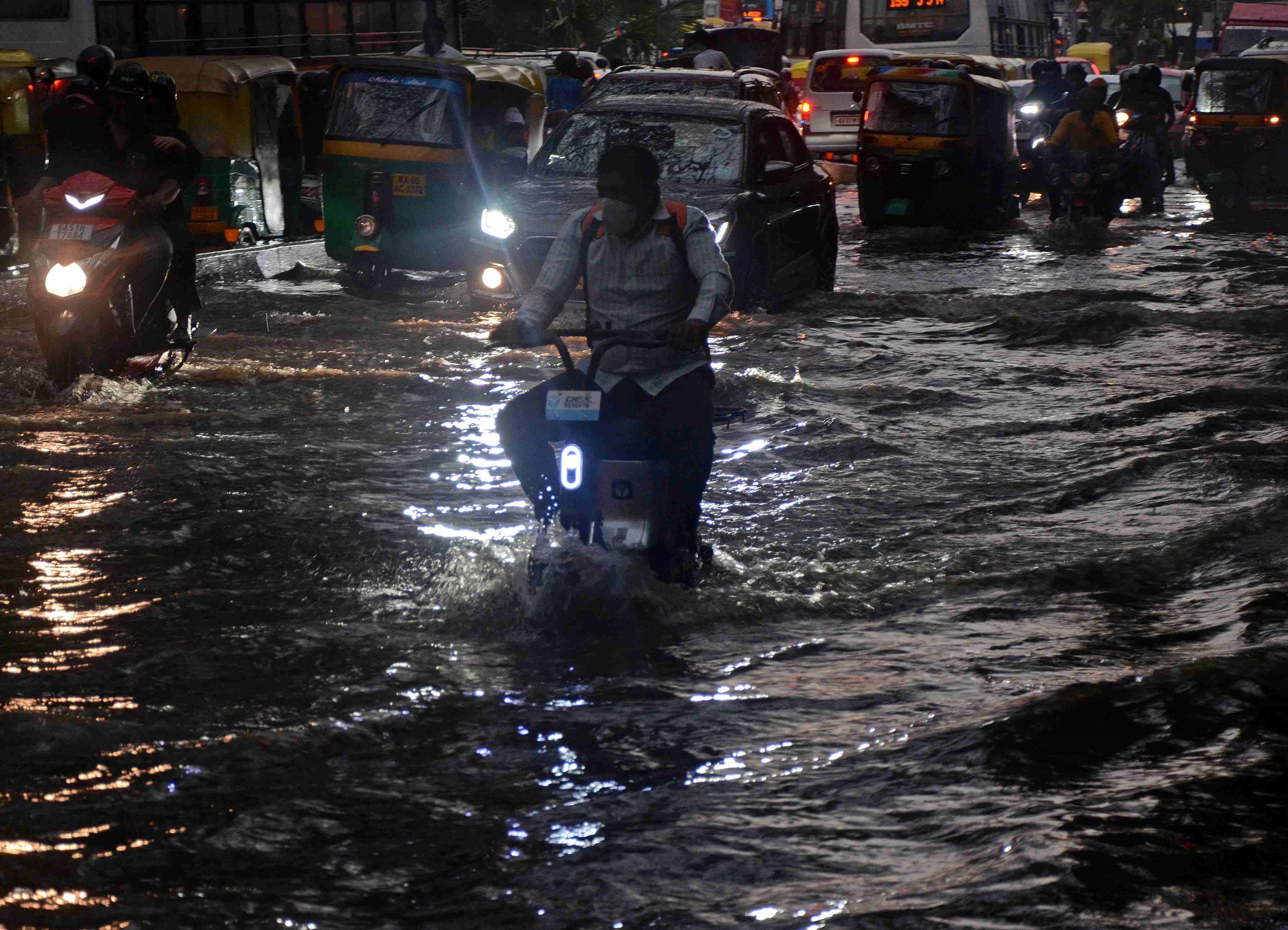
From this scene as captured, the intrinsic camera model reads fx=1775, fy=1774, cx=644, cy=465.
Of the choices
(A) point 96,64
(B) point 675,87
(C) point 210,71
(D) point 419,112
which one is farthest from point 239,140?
(A) point 96,64

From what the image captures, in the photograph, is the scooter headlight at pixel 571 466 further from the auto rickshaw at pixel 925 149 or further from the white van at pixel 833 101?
the white van at pixel 833 101

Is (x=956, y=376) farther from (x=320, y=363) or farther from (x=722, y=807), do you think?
(x=722, y=807)

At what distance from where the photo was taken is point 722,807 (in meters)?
4.38

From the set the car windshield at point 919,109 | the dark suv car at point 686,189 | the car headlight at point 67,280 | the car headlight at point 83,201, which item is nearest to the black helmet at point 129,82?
the car headlight at point 83,201

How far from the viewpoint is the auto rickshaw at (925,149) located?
69.5ft

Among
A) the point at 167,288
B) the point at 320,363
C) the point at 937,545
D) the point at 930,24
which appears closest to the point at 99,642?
the point at 937,545

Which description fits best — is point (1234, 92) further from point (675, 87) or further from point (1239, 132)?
point (675, 87)

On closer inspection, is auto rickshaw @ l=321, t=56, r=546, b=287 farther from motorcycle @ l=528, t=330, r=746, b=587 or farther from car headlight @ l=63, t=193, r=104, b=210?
motorcycle @ l=528, t=330, r=746, b=587

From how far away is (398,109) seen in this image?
15.3 m

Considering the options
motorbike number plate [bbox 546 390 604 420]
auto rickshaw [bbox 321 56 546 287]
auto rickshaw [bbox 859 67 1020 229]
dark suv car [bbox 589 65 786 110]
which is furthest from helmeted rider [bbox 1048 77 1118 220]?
motorbike number plate [bbox 546 390 604 420]

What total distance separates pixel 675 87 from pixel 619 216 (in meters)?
11.2

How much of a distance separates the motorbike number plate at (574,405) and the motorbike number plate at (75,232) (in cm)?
457

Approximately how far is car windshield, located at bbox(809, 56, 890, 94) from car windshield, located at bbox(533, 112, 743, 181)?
604 inches

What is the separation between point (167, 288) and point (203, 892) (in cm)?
669
